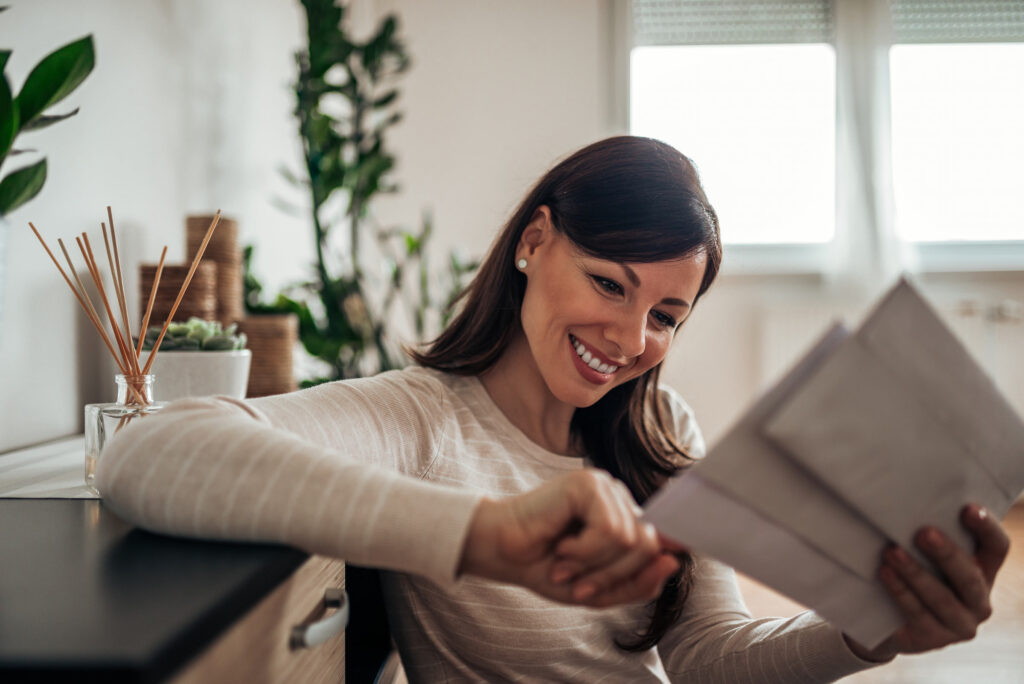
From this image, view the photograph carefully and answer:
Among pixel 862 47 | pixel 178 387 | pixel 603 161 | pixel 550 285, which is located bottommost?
pixel 178 387

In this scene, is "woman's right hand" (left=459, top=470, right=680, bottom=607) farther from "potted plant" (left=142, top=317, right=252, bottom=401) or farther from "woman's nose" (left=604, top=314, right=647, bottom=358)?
"potted plant" (left=142, top=317, right=252, bottom=401)

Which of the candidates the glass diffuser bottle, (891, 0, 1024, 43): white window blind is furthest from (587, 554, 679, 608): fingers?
(891, 0, 1024, 43): white window blind

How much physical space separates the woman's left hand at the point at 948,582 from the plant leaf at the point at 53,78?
1.01 m

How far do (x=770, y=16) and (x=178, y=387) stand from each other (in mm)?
3640

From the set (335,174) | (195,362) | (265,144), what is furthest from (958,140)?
(195,362)

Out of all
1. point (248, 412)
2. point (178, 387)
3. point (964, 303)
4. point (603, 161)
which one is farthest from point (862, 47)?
point (248, 412)

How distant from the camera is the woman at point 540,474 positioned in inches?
21.0

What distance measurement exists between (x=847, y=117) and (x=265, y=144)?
280 cm

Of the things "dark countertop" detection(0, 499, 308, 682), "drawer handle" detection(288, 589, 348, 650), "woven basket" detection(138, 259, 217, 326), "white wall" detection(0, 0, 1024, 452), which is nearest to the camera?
"dark countertop" detection(0, 499, 308, 682)

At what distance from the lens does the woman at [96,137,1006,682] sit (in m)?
0.53

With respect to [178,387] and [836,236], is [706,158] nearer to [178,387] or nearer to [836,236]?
[836,236]

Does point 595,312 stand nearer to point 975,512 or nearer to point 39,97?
point 975,512

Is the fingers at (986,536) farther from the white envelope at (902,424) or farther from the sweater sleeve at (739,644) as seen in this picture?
the sweater sleeve at (739,644)

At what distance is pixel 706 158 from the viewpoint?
4.05m
